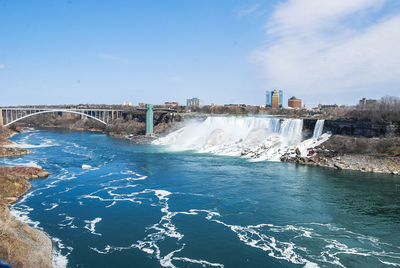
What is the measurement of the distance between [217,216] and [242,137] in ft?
83.7

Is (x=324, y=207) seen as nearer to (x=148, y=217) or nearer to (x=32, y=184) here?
(x=148, y=217)

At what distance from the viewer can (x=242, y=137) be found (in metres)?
39.4

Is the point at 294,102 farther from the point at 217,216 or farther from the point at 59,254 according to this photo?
the point at 59,254

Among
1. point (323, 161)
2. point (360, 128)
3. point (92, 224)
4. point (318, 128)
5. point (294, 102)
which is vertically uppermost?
point (294, 102)

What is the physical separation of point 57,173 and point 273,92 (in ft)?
353

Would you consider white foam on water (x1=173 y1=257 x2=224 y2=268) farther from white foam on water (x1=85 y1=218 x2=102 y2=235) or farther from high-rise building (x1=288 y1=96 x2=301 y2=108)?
high-rise building (x1=288 y1=96 x2=301 y2=108)

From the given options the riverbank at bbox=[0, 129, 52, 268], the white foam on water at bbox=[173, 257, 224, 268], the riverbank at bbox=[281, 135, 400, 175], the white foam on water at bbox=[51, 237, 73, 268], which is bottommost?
the white foam on water at bbox=[173, 257, 224, 268]

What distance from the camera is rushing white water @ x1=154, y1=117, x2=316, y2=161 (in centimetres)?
3244

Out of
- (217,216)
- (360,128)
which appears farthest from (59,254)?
(360,128)

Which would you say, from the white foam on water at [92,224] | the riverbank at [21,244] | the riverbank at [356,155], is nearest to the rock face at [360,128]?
the riverbank at [356,155]

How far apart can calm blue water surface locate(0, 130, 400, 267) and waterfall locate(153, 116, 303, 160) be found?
756 centimetres

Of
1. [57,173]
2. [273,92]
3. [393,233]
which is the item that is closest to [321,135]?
[393,233]

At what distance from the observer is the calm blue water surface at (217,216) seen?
10.7 m

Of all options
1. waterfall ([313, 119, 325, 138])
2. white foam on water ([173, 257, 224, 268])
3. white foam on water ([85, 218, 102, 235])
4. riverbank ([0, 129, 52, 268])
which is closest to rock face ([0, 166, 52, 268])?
riverbank ([0, 129, 52, 268])
